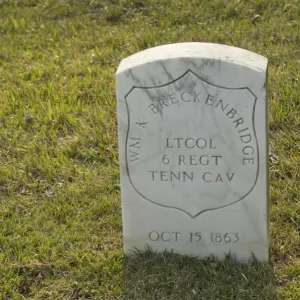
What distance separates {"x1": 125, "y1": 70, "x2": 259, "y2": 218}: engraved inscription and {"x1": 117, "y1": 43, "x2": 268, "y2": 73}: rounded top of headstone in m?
0.10

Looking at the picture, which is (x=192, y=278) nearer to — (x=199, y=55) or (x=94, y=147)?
(x=199, y=55)

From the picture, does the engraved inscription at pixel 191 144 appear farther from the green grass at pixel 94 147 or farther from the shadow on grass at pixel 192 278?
the green grass at pixel 94 147

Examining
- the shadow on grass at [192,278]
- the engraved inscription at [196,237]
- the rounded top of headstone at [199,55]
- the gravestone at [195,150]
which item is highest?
the rounded top of headstone at [199,55]

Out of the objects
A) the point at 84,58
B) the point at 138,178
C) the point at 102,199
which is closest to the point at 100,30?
the point at 84,58

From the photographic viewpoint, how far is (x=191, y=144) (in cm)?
347

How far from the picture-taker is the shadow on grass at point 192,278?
350 centimetres

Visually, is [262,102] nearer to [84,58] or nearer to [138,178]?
[138,178]

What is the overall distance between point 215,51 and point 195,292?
111 centimetres

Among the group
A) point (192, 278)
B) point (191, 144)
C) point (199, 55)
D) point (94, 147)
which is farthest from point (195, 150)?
point (94, 147)

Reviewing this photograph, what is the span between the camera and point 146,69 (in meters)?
3.38

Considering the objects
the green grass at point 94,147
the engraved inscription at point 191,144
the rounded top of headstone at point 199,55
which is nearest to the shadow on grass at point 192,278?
the green grass at point 94,147

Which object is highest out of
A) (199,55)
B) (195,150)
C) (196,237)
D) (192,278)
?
(199,55)

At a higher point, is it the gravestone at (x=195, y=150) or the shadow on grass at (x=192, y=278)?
the gravestone at (x=195, y=150)

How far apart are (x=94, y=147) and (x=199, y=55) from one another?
1.60 meters
